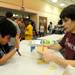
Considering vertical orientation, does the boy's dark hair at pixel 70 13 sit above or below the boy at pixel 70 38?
above

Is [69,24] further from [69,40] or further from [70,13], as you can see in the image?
[69,40]

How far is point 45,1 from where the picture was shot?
1413cm

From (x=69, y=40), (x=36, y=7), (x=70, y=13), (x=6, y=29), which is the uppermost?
(x=36, y=7)

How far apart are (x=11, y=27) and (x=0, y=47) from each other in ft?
1.05

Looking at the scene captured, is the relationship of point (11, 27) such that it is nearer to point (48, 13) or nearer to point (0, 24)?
point (0, 24)

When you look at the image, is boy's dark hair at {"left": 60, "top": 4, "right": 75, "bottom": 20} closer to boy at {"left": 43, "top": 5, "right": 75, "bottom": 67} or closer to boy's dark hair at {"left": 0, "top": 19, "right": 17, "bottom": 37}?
boy at {"left": 43, "top": 5, "right": 75, "bottom": 67}

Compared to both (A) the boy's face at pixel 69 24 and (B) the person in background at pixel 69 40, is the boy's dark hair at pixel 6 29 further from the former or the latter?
(A) the boy's face at pixel 69 24

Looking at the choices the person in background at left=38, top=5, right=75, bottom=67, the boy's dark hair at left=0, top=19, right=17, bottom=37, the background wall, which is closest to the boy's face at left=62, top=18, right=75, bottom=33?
the person in background at left=38, top=5, right=75, bottom=67

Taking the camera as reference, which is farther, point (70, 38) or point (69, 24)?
point (70, 38)

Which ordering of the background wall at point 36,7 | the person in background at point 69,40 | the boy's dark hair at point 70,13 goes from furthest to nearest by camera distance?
1. the background wall at point 36,7
2. the boy's dark hair at point 70,13
3. the person in background at point 69,40

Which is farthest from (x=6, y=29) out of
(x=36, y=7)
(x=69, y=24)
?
(x=36, y=7)

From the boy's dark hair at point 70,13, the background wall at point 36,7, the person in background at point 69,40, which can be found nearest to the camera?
the person in background at point 69,40

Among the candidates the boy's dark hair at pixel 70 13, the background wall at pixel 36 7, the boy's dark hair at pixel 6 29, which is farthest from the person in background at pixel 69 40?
the background wall at pixel 36 7

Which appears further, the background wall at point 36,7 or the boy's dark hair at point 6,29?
the background wall at point 36,7
